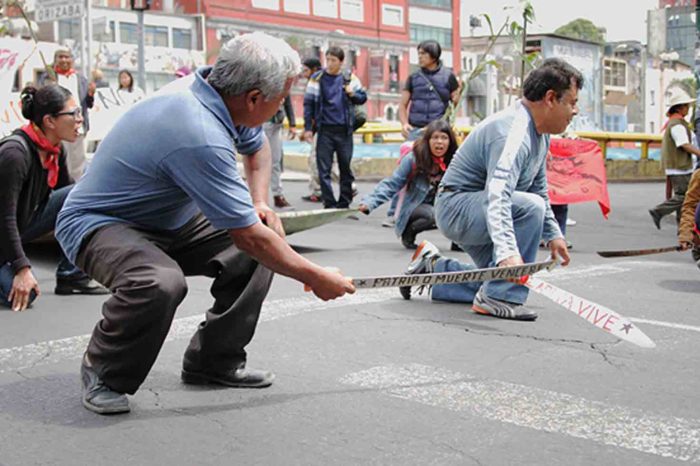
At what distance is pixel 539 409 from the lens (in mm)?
4055

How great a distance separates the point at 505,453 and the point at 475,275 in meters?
1.41

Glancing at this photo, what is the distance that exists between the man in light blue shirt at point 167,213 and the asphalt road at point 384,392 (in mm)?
272

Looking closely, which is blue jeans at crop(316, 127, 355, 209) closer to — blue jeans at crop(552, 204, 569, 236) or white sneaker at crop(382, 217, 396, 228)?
white sneaker at crop(382, 217, 396, 228)

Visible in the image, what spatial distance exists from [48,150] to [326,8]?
250ft

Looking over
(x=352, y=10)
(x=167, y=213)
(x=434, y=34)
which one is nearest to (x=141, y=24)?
(x=167, y=213)

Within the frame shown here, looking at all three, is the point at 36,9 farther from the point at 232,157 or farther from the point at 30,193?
the point at 232,157

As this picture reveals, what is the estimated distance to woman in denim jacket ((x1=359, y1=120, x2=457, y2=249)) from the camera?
29.3 feet

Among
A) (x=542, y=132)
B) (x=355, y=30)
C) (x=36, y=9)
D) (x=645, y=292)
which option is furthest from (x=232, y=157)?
(x=355, y=30)

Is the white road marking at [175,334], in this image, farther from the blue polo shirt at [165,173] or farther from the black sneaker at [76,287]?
the black sneaker at [76,287]

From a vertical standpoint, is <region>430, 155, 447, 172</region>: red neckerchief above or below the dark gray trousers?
above

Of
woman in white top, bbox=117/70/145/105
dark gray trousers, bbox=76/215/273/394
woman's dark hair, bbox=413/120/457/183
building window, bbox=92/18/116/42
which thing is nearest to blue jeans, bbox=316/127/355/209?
woman's dark hair, bbox=413/120/457/183

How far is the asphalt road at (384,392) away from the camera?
3.56 meters

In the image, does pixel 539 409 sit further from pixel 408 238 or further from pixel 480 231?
pixel 408 238

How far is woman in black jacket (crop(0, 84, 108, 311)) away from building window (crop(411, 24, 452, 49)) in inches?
3337
